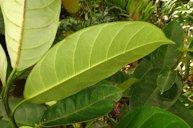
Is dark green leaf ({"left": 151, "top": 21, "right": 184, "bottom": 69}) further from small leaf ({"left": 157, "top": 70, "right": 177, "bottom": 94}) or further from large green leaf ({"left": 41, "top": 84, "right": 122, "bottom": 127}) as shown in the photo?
large green leaf ({"left": 41, "top": 84, "right": 122, "bottom": 127})

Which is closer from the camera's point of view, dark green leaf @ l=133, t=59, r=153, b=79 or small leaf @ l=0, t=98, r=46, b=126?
small leaf @ l=0, t=98, r=46, b=126

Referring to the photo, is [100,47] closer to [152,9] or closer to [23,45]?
[23,45]

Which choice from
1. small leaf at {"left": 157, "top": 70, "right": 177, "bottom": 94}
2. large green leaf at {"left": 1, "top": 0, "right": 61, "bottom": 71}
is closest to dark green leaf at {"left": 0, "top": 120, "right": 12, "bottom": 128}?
large green leaf at {"left": 1, "top": 0, "right": 61, "bottom": 71}

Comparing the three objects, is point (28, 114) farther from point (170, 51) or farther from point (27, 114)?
point (170, 51)

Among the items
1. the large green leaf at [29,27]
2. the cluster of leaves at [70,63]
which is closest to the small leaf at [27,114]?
the cluster of leaves at [70,63]

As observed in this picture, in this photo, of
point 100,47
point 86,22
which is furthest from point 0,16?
point 86,22

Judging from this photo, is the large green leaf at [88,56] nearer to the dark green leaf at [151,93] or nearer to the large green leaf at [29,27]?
the large green leaf at [29,27]

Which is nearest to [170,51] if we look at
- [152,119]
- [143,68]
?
[143,68]

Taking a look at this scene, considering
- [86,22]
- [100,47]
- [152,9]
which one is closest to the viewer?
[100,47]
